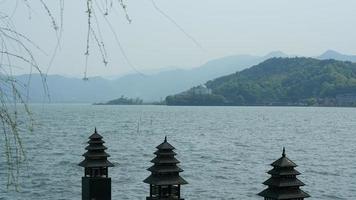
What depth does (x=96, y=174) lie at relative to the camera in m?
19.2

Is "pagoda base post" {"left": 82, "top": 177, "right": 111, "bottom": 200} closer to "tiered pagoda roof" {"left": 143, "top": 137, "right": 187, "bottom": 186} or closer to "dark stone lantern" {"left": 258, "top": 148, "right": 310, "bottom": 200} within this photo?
"tiered pagoda roof" {"left": 143, "top": 137, "right": 187, "bottom": 186}

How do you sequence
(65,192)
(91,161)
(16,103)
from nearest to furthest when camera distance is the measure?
(16,103) < (91,161) < (65,192)

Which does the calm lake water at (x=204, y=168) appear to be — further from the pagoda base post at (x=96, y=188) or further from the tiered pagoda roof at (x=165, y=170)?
the tiered pagoda roof at (x=165, y=170)

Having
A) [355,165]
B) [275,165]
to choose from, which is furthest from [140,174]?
[275,165]

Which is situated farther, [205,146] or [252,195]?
[205,146]

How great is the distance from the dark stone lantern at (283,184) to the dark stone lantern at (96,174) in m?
6.18

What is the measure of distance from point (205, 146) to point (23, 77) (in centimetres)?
7587

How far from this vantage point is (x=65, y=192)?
120ft

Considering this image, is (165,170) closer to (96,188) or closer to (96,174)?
(96,188)

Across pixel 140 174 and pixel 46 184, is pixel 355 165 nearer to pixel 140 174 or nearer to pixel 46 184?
pixel 140 174

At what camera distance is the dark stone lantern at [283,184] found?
14219mm

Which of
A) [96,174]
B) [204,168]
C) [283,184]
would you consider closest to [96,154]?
[96,174]

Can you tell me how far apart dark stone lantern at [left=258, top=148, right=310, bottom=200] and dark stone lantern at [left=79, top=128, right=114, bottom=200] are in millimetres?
6184

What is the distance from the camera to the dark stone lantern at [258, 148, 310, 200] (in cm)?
1422
